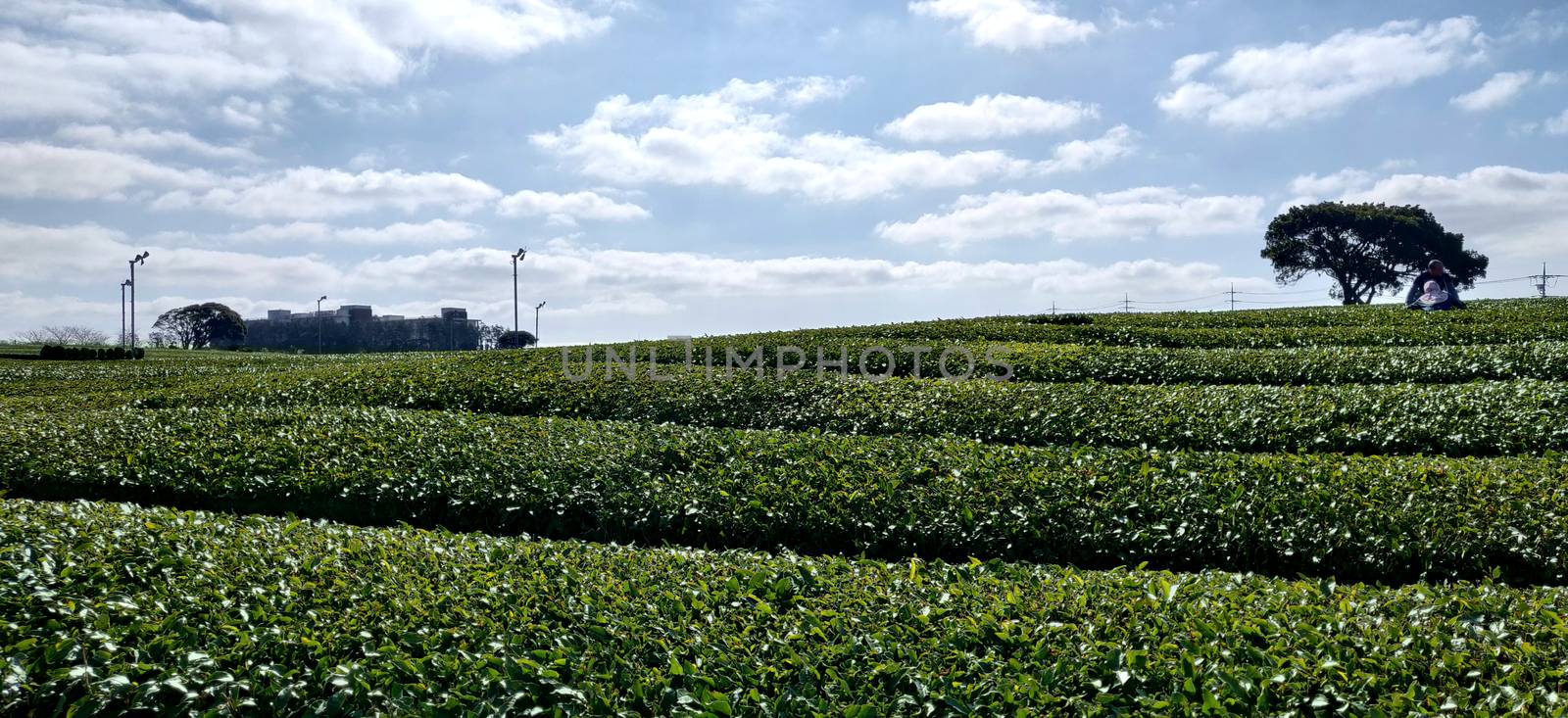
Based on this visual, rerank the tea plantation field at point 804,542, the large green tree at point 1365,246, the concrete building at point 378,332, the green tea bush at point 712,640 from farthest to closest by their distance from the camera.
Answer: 1. the concrete building at point 378,332
2. the large green tree at point 1365,246
3. the tea plantation field at point 804,542
4. the green tea bush at point 712,640

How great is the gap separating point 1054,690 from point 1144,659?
0.58m

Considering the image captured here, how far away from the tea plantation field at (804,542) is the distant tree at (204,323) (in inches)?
2845

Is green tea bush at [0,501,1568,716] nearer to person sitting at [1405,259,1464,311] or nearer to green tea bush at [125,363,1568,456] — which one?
green tea bush at [125,363,1568,456]

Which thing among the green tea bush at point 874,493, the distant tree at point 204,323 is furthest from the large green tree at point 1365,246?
the distant tree at point 204,323

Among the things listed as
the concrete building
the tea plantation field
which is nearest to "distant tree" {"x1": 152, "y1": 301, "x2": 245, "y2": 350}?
the concrete building

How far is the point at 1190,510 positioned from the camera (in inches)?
337

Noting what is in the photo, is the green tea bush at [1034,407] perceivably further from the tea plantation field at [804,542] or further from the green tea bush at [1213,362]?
the green tea bush at [1213,362]

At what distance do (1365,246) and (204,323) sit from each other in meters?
86.4

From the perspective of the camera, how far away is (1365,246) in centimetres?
5216

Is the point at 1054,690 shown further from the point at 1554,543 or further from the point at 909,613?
the point at 1554,543

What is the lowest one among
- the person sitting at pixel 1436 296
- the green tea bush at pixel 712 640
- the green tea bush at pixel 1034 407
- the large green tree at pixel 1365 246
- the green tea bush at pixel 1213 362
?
the green tea bush at pixel 712 640

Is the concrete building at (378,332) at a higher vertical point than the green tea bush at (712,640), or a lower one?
higher

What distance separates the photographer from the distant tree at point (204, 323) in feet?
264

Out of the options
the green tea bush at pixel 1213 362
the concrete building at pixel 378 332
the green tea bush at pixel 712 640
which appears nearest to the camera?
the green tea bush at pixel 712 640
